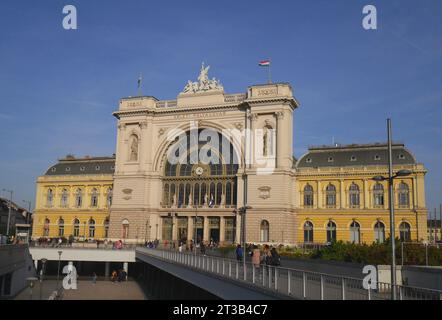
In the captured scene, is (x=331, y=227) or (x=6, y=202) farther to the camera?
(x=6, y=202)

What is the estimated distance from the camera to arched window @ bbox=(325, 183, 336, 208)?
75.2m

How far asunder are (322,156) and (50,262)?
146 ft

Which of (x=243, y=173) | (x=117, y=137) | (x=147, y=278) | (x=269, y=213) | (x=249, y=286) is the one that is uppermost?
(x=117, y=137)

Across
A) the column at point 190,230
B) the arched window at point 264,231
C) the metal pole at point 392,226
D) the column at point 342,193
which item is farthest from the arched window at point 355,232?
the metal pole at point 392,226

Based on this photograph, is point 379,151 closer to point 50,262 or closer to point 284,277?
point 50,262

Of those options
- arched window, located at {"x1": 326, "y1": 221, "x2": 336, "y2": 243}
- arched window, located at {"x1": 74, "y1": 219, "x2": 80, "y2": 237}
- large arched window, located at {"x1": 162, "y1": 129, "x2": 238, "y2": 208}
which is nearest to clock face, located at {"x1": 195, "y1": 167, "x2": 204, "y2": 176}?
large arched window, located at {"x1": 162, "y1": 129, "x2": 238, "y2": 208}

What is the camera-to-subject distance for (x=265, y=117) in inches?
2852

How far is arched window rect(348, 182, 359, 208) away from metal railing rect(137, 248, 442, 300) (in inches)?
1901

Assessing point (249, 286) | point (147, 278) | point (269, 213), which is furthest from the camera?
point (269, 213)

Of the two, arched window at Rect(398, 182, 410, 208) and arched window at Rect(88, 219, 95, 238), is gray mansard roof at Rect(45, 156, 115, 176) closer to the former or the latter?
arched window at Rect(88, 219, 95, 238)

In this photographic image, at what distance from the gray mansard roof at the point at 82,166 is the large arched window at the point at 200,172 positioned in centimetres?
1906
